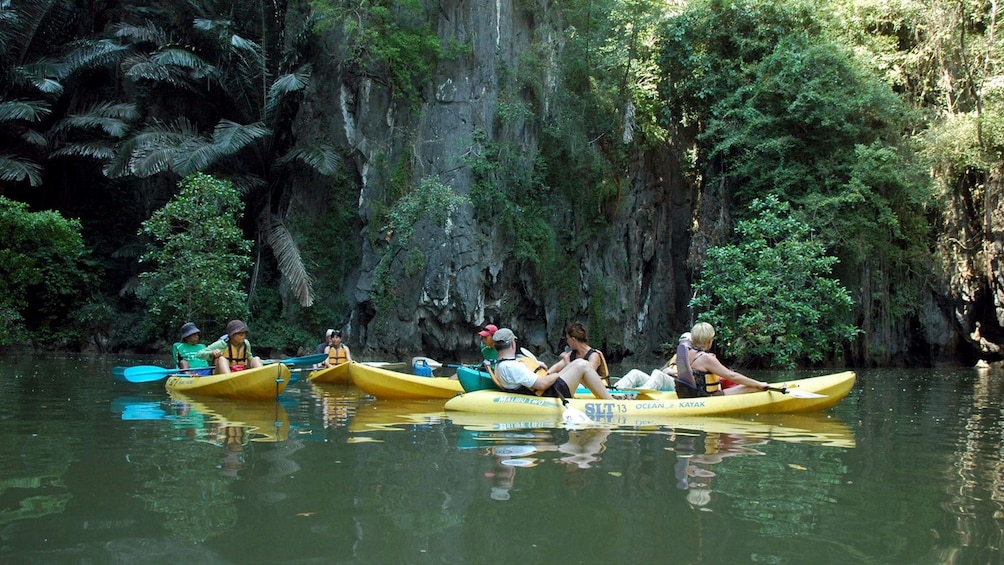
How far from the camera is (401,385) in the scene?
962 cm

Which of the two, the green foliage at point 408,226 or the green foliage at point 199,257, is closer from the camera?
the green foliage at point 199,257

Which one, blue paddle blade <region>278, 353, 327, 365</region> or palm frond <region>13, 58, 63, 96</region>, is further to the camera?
palm frond <region>13, 58, 63, 96</region>

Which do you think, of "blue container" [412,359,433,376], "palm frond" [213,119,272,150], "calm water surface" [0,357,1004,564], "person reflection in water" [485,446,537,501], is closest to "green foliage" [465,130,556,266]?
"palm frond" [213,119,272,150]

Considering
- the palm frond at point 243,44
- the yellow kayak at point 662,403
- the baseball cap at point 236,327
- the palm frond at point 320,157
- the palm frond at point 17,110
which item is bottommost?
the yellow kayak at point 662,403

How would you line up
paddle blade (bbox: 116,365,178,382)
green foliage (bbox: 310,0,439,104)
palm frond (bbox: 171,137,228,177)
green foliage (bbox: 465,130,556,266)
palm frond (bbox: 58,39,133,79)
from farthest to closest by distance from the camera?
green foliage (bbox: 465,130,556,266), palm frond (bbox: 58,39,133,79), green foliage (bbox: 310,0,439,104), palm frond (bbox: 171,137,228,177), paddle blade (bbox: 116,365,178,382)

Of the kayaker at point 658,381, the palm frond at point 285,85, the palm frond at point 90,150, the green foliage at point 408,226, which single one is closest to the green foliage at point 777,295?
the green foliage at point 408,226

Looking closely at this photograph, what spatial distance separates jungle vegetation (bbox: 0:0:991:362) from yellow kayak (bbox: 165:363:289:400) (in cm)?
760

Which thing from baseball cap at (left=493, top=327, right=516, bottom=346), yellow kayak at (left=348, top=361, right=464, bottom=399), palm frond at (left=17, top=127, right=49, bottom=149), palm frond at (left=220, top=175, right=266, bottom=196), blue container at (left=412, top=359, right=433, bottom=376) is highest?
palm frond at (left=17, top=127, right=49, bottom=149)

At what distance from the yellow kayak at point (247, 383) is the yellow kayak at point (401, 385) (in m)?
1.00

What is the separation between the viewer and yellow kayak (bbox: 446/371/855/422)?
7.25 meters

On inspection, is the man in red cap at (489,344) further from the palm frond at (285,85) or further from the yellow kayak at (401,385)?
the palm frond at (285,85)

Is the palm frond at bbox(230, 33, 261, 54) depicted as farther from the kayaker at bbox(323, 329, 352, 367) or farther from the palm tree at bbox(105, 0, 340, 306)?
the kayaker at bbox(323, 329, 352, 367)

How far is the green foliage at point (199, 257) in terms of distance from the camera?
54.7 feet

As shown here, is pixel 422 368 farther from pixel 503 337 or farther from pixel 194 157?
pixel 194 157
